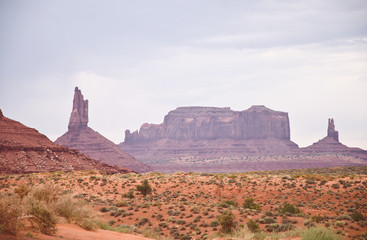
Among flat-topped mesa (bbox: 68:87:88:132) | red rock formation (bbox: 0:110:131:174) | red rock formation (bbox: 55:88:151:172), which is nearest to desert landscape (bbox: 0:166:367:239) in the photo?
red rock formation (bbox: 0:110:131:174)

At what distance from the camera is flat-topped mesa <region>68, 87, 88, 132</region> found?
521 ft

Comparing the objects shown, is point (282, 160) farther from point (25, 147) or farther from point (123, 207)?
point (123, 207)

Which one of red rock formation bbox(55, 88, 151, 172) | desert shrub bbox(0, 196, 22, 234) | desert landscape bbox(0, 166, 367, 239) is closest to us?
desert shrub bbox(0, 196, 22, 234)

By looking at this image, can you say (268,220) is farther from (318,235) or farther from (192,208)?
(318,235)

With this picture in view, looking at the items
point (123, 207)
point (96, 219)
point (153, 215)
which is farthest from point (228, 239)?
point (123, 207)

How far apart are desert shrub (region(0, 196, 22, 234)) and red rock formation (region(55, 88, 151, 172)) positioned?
455 ft

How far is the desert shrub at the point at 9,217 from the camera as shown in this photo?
40.1 feet

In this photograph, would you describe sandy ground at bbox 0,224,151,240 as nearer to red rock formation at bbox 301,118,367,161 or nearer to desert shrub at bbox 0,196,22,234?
desert shrub at bbox 0,196,22,234

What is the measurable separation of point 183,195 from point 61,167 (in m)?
41.4

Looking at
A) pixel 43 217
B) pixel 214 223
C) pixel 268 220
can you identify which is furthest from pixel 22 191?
pixel 268 220

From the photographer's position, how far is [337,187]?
1667 inches

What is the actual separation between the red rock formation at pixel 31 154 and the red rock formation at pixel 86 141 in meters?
64.2

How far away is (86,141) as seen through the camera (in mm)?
154750

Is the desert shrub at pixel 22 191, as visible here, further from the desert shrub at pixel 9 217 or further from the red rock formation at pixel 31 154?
the red rock formation at pixel 31 154
